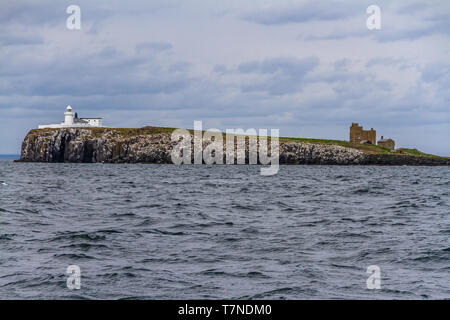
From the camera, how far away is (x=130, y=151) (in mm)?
189125

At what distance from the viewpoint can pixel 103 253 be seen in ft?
56.9

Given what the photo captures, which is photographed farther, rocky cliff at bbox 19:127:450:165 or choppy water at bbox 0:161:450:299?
rocky cliff at bbox 19:127:450:165

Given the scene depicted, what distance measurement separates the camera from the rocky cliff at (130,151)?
187250 millimetres

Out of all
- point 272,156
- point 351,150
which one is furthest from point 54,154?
point 351,150

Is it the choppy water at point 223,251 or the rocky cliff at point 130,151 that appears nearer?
the choppy water at point 223,251

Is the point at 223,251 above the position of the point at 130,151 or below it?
below

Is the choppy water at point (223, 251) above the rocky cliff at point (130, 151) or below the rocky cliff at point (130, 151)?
below

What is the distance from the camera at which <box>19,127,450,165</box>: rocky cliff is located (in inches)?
7372

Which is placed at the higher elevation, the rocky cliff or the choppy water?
the rocky cliff

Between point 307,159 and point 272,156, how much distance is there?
13071mm

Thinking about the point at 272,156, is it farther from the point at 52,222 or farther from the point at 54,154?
the point at 52,222
